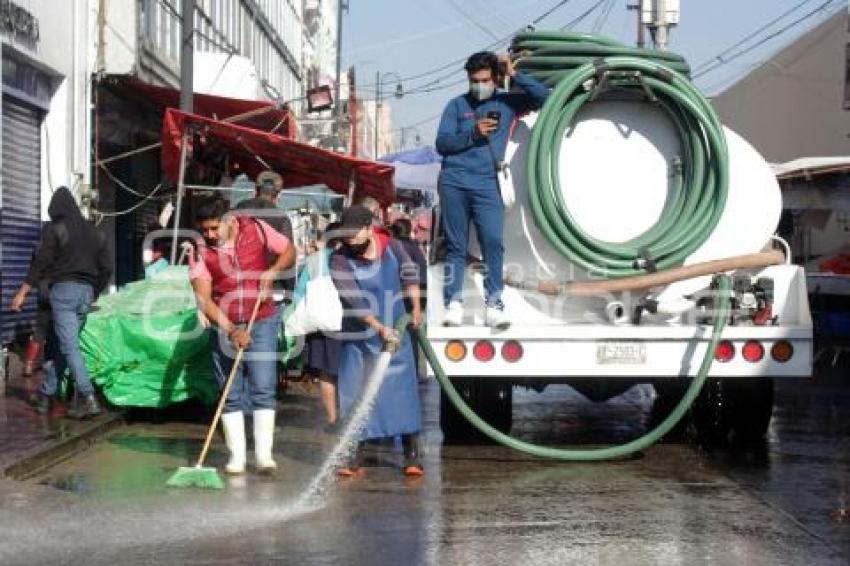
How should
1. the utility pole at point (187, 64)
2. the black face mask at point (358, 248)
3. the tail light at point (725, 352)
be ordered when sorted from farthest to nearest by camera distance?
the utility pole at point (187, 64)
the tail light at point (725, 352)
the black face mask at point (358, 248)

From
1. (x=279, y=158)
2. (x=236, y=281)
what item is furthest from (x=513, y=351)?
(x=279, y=158)

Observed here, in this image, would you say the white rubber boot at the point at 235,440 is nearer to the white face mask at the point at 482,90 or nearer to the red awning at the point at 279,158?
the white face mask at the point at 482,90

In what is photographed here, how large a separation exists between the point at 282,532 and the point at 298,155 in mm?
7209

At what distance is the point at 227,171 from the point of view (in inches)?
605

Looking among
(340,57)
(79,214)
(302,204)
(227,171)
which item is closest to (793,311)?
(79,214)

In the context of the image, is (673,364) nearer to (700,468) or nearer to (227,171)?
(700,468)

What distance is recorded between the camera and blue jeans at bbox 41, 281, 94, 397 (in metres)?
10.3

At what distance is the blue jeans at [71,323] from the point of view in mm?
10297

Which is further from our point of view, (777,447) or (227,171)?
(227,171)

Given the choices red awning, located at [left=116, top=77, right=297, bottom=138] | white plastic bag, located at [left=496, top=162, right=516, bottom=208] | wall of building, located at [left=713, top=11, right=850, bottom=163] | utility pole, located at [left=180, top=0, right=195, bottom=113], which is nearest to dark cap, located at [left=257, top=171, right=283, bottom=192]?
white plastic bag, located at [left=496, top=162, right=516, bottom=208]

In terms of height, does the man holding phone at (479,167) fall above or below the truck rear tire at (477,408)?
above

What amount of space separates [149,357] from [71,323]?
76cm

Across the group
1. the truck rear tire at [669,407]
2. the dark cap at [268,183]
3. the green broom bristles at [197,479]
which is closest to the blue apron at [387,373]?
the green broom bristles at [197,479]

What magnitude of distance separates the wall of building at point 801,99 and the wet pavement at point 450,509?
20643 mm
